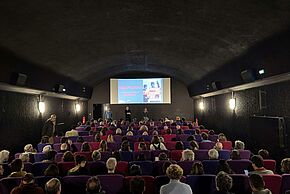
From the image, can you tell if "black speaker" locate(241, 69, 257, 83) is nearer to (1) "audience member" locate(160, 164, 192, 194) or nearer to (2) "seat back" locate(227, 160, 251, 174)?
(2) "seat back" locate(227, 160, 251, 174)

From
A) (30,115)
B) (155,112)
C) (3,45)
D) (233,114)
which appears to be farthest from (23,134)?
(155,112)

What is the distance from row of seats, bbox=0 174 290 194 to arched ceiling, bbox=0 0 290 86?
121 inches

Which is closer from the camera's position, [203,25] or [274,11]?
[274,11]

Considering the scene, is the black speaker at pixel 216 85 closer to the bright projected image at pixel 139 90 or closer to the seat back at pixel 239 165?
the seat back at pixel 239 165

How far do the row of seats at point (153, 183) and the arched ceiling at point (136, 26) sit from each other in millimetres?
3078

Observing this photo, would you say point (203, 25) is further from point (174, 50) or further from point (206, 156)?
point (174, 50)

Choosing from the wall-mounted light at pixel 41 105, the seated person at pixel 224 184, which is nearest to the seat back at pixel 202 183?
the seated person at pixel 224 184

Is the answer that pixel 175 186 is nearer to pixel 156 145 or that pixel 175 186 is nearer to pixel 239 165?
pixel 239 165

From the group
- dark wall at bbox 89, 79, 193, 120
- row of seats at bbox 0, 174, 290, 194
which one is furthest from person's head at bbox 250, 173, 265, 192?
dark wall at bbox 89, 79, 193, 120

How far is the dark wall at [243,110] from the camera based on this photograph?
7.93 metres

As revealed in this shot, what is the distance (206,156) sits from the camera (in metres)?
7.61

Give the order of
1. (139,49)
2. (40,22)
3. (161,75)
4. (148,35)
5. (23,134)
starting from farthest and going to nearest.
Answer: (161,75)
(139,49)
(23,134)
(148,35)
(40,22)

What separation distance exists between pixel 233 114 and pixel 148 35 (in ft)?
18.9

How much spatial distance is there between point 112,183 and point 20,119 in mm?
7185
